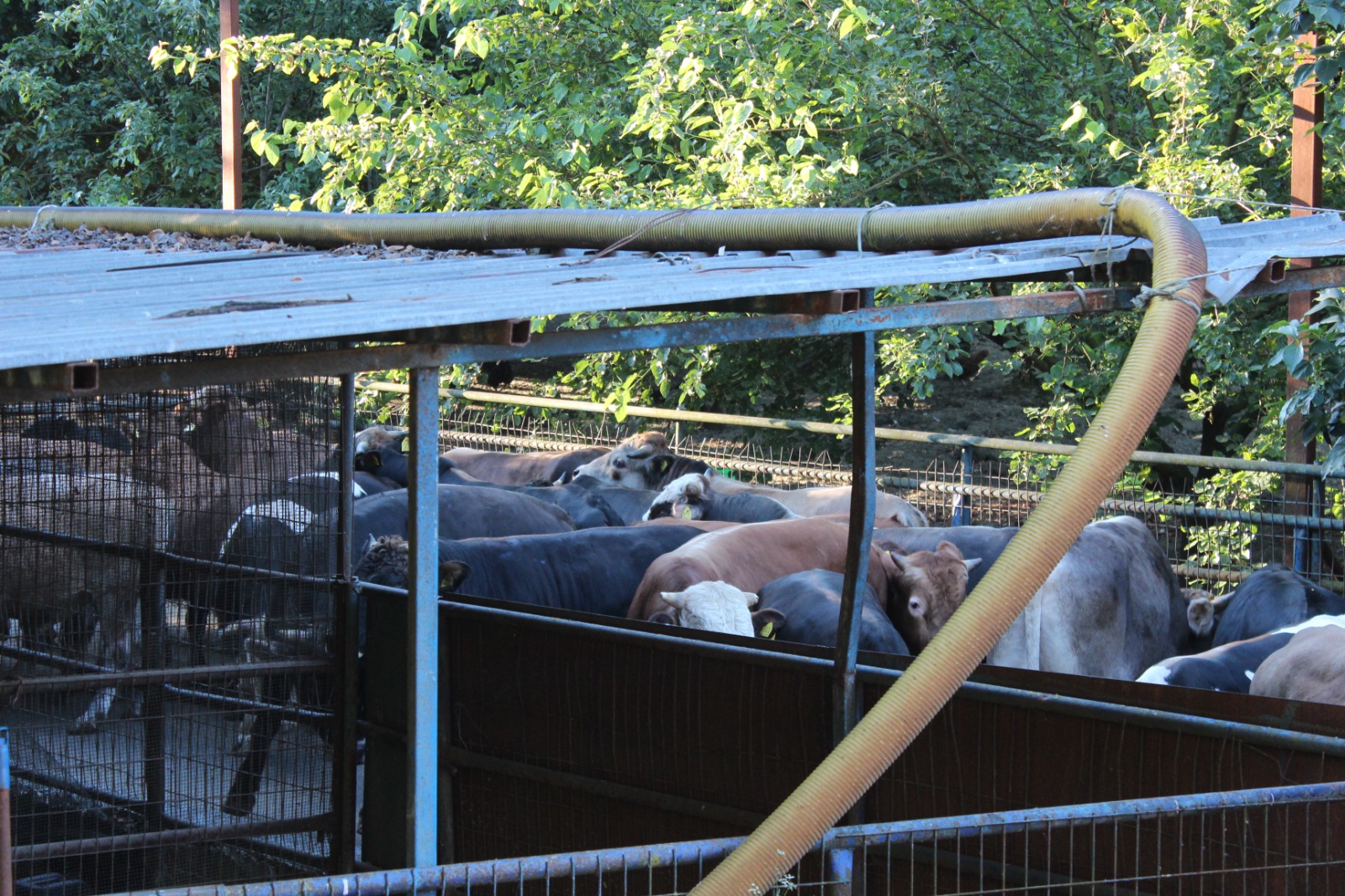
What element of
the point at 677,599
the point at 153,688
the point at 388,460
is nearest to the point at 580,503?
the point at 388,460

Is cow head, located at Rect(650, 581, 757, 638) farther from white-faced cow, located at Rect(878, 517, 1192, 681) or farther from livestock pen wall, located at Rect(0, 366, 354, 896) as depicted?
livestock pen wall, located at Rect(0, 366, 354, 896)

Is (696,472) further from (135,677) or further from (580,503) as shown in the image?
(135,677)

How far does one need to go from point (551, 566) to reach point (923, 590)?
7.21 ft

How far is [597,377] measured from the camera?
13289 mm

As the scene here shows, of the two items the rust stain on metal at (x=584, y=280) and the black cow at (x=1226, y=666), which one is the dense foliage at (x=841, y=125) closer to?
the black cow at (x=1226, y=666)

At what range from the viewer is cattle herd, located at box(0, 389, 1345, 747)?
606 cm

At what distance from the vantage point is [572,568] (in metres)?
8.23

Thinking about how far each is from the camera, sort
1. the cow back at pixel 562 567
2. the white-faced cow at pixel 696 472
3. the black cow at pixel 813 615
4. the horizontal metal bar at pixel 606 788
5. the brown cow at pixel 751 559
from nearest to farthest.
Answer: the horizontal metal bar at pixel 606 788 < the black cow at pixel 813 615 < the brown cow at pixel 751 559 < the cow back at pixel 562 567 < the white-faced cow at pixel 696 472

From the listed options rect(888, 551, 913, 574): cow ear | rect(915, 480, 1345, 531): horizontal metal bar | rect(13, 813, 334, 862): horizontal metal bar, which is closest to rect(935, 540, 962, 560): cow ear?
rect(888, 551, 913, 574): cow ear

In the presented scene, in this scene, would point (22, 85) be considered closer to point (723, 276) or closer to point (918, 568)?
point (918, 568)

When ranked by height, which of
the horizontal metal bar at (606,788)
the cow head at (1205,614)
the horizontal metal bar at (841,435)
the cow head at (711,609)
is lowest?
the horizontal metal bar at (606,788)

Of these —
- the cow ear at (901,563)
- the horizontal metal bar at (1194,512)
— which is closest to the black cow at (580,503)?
the horizontal metal bar at (1194,512)

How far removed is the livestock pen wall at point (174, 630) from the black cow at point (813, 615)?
84.6 inches

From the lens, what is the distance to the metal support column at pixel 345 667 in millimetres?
5938
